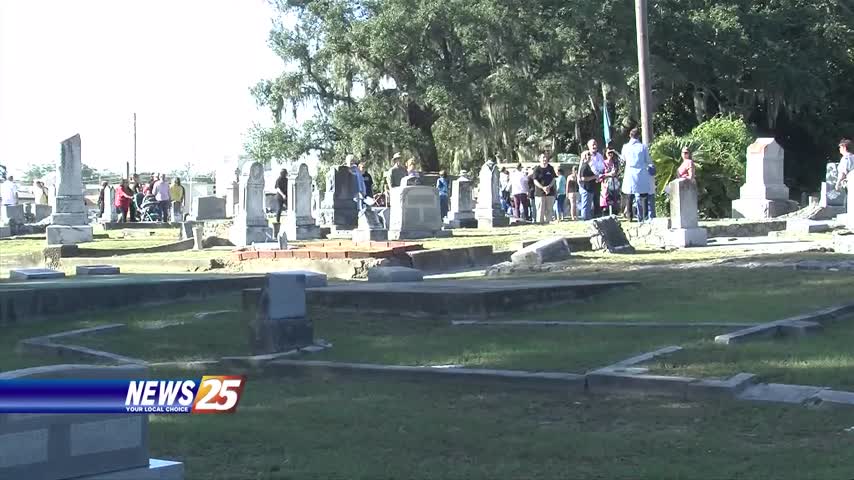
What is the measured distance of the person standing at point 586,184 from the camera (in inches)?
1048

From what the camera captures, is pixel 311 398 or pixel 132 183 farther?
pixel 132 183

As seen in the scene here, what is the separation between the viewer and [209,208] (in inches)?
1668

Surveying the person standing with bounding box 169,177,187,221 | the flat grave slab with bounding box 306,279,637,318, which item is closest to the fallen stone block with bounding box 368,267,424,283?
the flat grave slab with bounding box 306,279,637,318

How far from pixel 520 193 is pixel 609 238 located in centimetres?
1328

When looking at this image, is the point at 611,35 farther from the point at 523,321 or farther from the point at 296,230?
the point at 523,321

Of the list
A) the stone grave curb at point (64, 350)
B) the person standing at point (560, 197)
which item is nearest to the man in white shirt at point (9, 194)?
the person standing at point (560, 197)

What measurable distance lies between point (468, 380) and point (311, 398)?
1.13 metres

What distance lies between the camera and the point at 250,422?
308 inches

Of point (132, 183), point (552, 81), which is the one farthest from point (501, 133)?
point (132, 183)

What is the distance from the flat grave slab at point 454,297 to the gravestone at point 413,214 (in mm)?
11790

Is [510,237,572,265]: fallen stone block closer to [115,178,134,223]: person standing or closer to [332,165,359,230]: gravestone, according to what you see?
[332,165,359,230]: gravestone

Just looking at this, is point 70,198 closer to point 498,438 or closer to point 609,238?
point 609,238

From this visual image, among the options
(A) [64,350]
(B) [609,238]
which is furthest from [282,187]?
(A) [64,350]

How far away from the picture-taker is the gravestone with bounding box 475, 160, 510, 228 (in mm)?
31328
